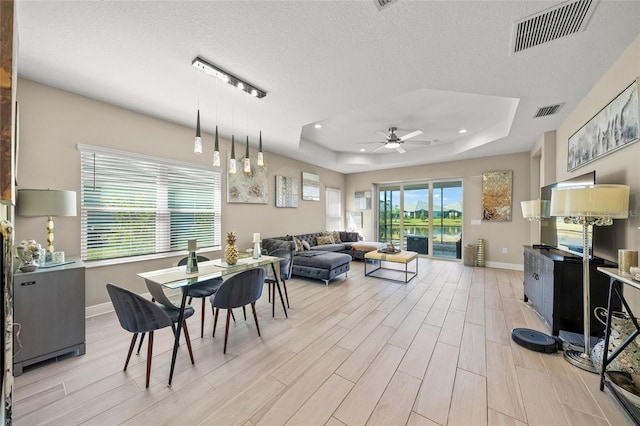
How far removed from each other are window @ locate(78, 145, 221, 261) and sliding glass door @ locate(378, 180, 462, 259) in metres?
5.43

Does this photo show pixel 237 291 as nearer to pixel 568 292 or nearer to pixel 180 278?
pixel 180 278

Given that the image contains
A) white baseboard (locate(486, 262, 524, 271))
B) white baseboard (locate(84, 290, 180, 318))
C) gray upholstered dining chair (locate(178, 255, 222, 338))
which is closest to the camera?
gray upholstered dining chair (locate(178, 255, 222, 338))

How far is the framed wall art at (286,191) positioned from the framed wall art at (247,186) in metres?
0.41

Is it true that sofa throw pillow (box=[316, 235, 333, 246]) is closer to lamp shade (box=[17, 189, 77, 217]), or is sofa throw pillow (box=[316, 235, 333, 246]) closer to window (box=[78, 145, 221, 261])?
window (box=[78, 145, 221, 261])

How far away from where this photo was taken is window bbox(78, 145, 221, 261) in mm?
3086

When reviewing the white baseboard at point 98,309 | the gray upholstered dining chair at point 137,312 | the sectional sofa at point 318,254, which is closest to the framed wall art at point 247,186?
the sectional sofa at point 318,254

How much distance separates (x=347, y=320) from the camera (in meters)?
2.94

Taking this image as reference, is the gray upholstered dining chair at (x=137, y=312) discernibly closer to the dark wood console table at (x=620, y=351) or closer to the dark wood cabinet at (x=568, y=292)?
the dark wood console table at (x=620, y=351)

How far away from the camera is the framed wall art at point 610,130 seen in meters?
1.97

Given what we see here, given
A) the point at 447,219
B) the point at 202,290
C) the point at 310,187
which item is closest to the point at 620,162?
the point at 202,290

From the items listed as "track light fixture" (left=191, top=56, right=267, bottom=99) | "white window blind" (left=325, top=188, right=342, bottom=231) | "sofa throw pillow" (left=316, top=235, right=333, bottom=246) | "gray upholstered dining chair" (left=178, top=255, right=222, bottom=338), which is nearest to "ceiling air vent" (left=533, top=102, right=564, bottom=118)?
"track light fixture" (left=191, top=56, right=267, bottom=99)

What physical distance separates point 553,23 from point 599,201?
4.68 ft

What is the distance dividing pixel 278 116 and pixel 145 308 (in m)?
2.95

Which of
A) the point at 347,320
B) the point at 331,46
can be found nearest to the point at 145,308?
the point at 347,320
